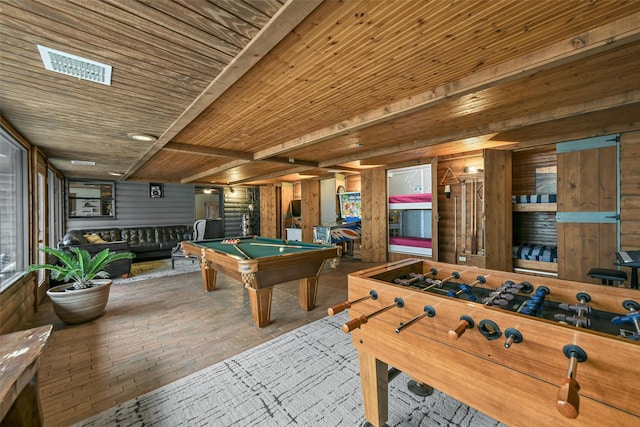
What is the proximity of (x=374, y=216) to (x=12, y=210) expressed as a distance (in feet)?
20.8

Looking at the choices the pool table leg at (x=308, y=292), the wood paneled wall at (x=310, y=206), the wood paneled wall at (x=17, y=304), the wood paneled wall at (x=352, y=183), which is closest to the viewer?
the wood paneled wall at (x=17, y=304)

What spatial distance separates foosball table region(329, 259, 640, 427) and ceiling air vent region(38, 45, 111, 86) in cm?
238

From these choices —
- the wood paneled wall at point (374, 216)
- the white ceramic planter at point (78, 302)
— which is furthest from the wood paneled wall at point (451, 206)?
the white ceramic planter at point (78, 302)

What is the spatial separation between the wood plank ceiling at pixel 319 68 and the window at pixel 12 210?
320 millimetres

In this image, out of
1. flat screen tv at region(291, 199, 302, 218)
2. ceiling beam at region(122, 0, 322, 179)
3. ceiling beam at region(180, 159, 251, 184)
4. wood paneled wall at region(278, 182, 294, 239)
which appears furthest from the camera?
wood paneled wall at region(278, 182, 294, 239)

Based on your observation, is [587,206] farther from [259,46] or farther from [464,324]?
[259,46]

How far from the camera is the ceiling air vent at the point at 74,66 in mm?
1678

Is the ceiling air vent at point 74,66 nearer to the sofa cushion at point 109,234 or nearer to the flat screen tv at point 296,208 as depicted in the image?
the sofa cushion at point 109,234

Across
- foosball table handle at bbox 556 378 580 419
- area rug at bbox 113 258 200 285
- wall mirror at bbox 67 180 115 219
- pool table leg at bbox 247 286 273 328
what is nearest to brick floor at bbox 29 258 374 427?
pool table leg at bbox 247 286 273 328

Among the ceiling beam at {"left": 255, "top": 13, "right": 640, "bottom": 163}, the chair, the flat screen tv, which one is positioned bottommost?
the chair

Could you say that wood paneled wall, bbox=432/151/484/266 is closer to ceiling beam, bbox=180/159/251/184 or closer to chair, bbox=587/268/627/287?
chair, bbox=587/268/627/287

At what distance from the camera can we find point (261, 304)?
9.37 ft

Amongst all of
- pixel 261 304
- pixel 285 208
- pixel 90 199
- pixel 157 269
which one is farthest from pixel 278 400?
pixel 90 199

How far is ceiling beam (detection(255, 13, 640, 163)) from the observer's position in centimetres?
162
